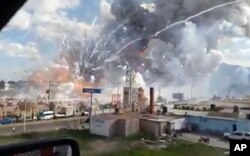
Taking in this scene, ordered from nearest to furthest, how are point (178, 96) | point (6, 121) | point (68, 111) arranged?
point (6, 121), point (68, 111), point (178, 96)

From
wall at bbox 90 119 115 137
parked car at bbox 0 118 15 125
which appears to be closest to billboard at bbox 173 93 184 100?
wall at bbox 90 119 115 137

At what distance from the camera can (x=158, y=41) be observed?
1.56 meters

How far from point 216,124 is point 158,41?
43 cm

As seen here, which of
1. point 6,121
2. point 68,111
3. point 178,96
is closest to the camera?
point 6,121

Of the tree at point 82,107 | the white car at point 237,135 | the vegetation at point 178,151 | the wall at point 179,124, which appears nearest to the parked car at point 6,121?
the tree at point 82,107

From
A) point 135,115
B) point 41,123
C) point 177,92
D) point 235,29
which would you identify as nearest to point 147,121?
point 135,115

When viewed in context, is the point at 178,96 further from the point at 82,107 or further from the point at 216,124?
the point at 82,107

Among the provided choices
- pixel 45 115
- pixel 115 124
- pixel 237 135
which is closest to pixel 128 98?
pixel 115 124

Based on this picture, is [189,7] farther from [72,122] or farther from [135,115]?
[72,122]

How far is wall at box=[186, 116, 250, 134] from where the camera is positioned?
60.0 inches

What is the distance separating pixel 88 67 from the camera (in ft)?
4.97

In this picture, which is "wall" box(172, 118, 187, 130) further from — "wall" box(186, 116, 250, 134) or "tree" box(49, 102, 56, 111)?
"tree" box(49, 102, 56, 111)

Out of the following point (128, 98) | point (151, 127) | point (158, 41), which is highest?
point (158, 41)

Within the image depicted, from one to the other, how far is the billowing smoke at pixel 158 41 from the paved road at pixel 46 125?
19cm
